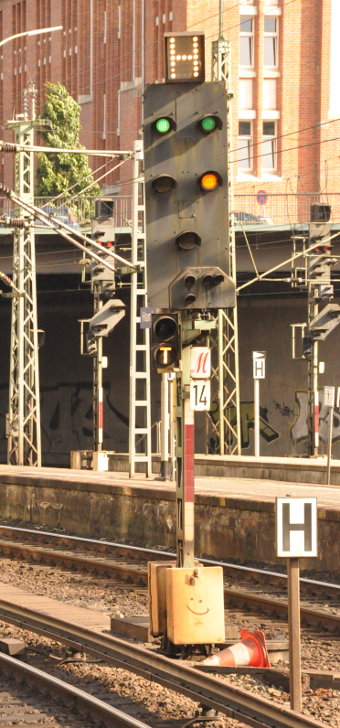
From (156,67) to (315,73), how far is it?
8.32m

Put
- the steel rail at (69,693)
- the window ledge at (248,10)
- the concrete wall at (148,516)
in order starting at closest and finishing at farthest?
the steel rail at (69,693)
the concrete wall at (148,516)
the window ledge at (248,10)

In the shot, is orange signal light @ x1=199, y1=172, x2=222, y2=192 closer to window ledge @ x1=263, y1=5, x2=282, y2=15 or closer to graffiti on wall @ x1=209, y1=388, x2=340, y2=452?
graffiti on wall @ x1=209, y1=388, x2=340, y2=452

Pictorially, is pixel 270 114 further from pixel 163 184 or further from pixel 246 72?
pixel 163 184

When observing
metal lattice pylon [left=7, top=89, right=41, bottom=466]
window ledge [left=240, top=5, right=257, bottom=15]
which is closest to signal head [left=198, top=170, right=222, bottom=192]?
metal lattice pylon [left=7, top=89, right=41, bottom=466]

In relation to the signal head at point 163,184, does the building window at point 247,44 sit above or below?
above

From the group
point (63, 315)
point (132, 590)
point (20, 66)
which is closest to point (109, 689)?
point (132, 590)

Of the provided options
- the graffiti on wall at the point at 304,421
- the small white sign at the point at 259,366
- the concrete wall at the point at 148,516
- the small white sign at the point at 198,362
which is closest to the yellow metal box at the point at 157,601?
the small white sign at the point at 198,362

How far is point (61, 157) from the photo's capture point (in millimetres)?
76500

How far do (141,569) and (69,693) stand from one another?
368 inches

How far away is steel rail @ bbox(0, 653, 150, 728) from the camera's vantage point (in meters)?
11.0

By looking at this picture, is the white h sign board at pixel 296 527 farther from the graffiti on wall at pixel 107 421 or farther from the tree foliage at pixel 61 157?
the tree foliage at pixel 61 157

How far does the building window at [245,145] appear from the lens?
3342 inches

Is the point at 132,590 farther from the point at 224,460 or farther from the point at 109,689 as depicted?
the point at 224,460

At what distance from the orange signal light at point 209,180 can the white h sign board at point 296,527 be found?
11.4ft
